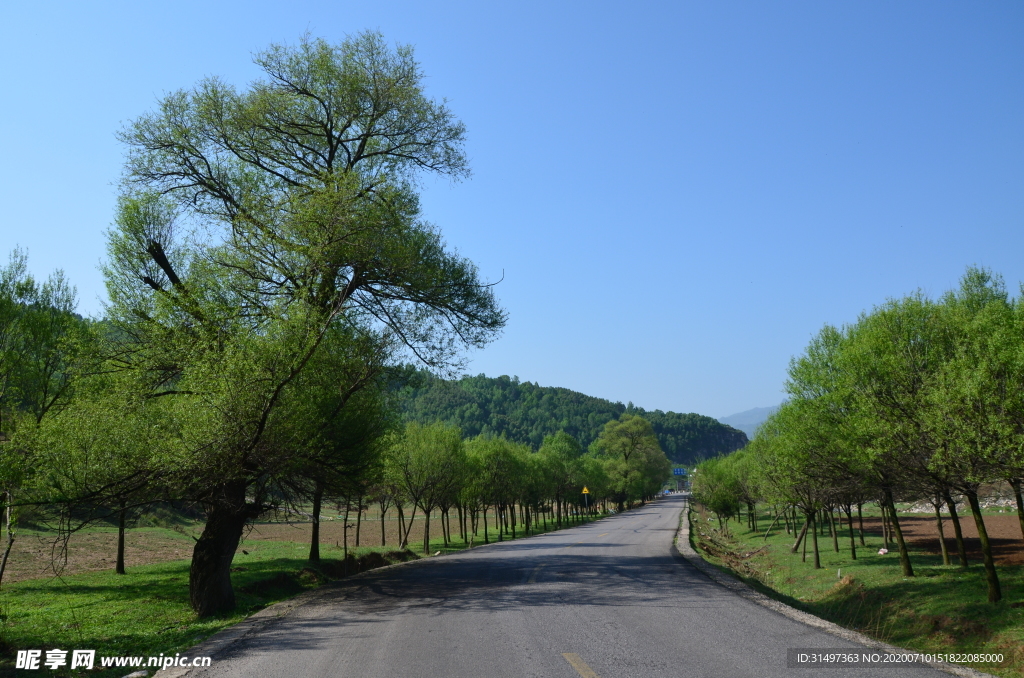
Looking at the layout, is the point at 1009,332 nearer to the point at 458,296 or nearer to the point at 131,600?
the point at 458,296

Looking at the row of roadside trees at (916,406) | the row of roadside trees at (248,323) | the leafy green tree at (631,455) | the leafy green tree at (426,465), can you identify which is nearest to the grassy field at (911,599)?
the row of roadside trees at (916,406)

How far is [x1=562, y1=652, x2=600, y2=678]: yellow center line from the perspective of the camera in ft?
24.5

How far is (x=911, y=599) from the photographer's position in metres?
21.6

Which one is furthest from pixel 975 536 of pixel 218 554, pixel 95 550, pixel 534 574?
pixel 95 550

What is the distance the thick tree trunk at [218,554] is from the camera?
14477 mm

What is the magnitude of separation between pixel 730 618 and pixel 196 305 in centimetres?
1322

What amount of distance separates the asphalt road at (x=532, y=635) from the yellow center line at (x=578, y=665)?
1 centimetres

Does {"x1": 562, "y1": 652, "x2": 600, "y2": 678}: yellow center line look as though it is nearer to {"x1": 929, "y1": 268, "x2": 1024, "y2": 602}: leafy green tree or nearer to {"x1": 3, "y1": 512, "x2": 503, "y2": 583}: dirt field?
{"x1": 929, "y1": 268, "x2": 1024, "y2": 602}: leafy green tree

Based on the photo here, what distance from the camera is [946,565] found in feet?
93.2

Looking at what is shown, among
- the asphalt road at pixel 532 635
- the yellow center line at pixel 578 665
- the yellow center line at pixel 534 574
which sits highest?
the yellow center line at pixel 578 665

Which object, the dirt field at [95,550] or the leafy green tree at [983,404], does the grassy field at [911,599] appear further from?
the dirt field at [95,550]

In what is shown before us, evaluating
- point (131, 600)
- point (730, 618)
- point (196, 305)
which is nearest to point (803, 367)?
point (730, 618)

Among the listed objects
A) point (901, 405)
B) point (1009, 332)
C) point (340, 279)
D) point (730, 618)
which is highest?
point (340, 279)

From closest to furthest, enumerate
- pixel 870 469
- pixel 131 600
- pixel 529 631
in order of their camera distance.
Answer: pixel 529 631 < pixel 131 600 < pixel 870 469
